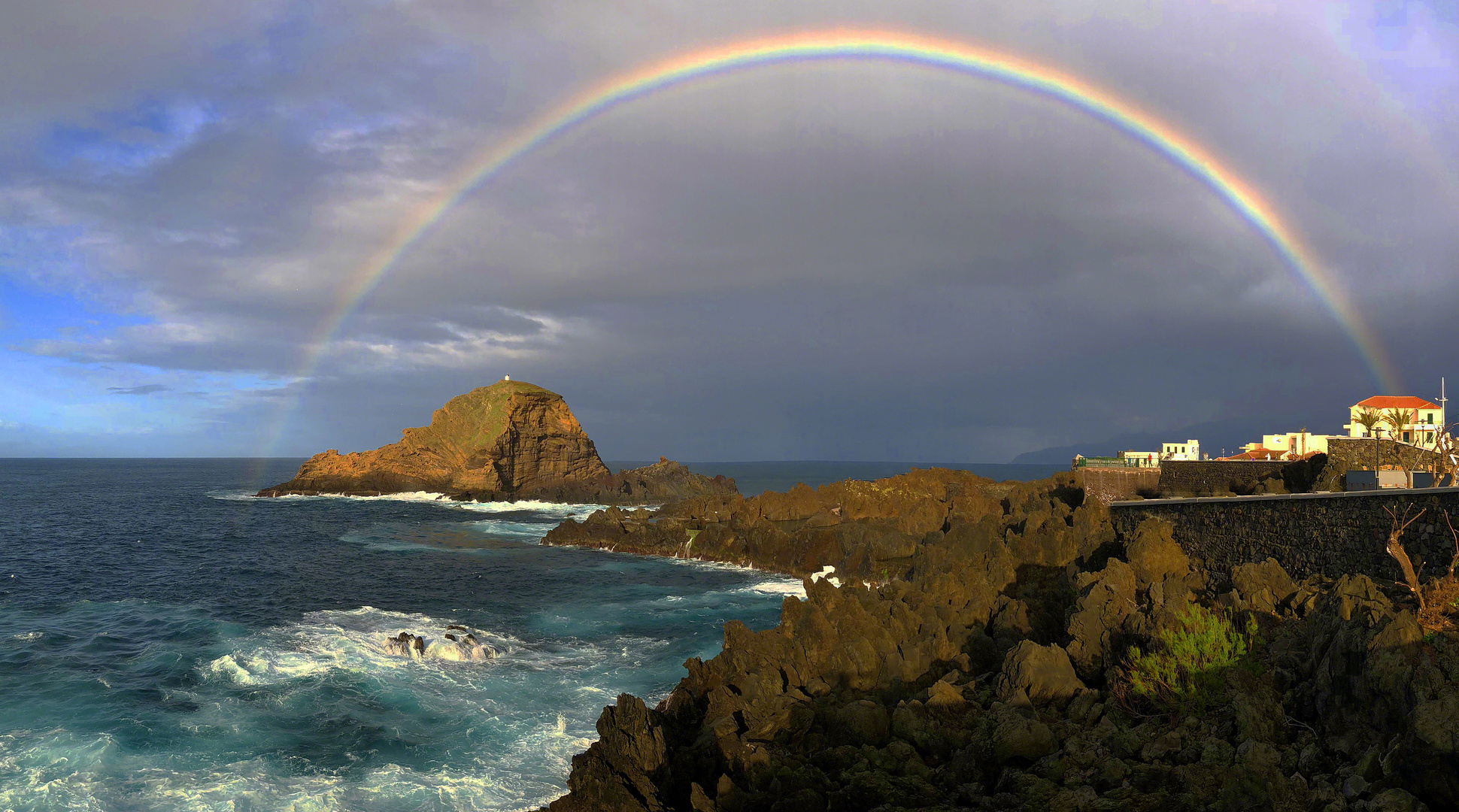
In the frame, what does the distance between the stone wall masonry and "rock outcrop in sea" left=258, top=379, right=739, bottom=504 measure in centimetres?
7512

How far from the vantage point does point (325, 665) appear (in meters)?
25.9

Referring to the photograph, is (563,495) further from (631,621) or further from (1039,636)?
(1039,636)

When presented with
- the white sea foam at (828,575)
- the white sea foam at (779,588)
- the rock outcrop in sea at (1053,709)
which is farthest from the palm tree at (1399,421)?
the white sea foam at (779,588)

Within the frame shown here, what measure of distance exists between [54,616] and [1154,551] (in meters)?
42.7

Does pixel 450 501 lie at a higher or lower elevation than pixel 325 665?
higher

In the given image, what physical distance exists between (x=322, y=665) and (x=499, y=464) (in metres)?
80.3

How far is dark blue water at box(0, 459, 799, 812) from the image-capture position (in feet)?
56.4

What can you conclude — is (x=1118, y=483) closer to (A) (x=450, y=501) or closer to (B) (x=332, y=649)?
(B) (x=332, y=649)

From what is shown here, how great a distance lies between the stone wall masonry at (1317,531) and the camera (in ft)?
53.7

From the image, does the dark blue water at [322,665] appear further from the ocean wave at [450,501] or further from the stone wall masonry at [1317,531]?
the ocean wave at [450,501]

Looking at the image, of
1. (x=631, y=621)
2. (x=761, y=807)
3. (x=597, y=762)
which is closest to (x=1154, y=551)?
(x=761, y=807)

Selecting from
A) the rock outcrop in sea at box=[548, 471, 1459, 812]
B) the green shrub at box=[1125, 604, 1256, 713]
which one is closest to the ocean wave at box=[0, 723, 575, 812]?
the rock outcrop in sea at box=[548, 471, 1459, 812]

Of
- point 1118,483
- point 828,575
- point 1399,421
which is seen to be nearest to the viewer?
point 1399,421

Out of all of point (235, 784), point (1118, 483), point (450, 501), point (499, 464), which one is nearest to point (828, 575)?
point (1118, 483)
